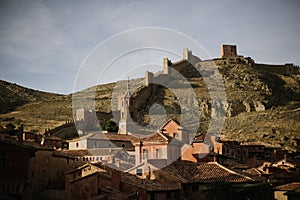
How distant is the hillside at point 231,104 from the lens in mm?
77375

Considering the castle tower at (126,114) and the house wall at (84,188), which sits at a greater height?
the castle tower at (126,114)

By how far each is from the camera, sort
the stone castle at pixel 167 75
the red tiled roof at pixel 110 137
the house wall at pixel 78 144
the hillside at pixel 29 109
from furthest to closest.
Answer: the hillside at pixel 29 109, the stone castle at pixel 167 75, the red tiled roof at pixel 110 137, the house wall at pixel 78 144

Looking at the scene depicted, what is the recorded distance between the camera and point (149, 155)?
4297cm

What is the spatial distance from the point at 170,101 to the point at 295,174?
200ft

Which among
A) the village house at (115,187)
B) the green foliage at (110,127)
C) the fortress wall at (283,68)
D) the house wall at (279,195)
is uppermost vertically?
the fortress wall at (283,68)

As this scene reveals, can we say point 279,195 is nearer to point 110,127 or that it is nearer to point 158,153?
point 158,153

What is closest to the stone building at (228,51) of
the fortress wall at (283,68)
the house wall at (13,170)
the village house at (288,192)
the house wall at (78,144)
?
the fortress wall at (283,68)

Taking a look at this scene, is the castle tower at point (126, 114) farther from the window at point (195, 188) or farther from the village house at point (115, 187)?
the village house at point (115, 187)

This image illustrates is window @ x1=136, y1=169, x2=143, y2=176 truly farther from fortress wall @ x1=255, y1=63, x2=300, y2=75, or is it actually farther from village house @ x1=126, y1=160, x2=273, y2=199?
fortress wall @ x1=255, y1=63, x2=300, y2=75

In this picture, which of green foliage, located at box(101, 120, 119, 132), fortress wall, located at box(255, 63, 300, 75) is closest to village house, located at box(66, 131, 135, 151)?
green foliage, located at box(101, 120, 119, 132)

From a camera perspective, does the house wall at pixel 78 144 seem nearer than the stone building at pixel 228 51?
Yes

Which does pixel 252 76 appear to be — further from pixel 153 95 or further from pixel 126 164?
pixel 126 164

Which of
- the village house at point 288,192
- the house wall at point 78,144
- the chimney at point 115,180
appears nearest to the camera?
the chimney at point 115,180

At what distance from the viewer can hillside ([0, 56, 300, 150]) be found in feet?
254
